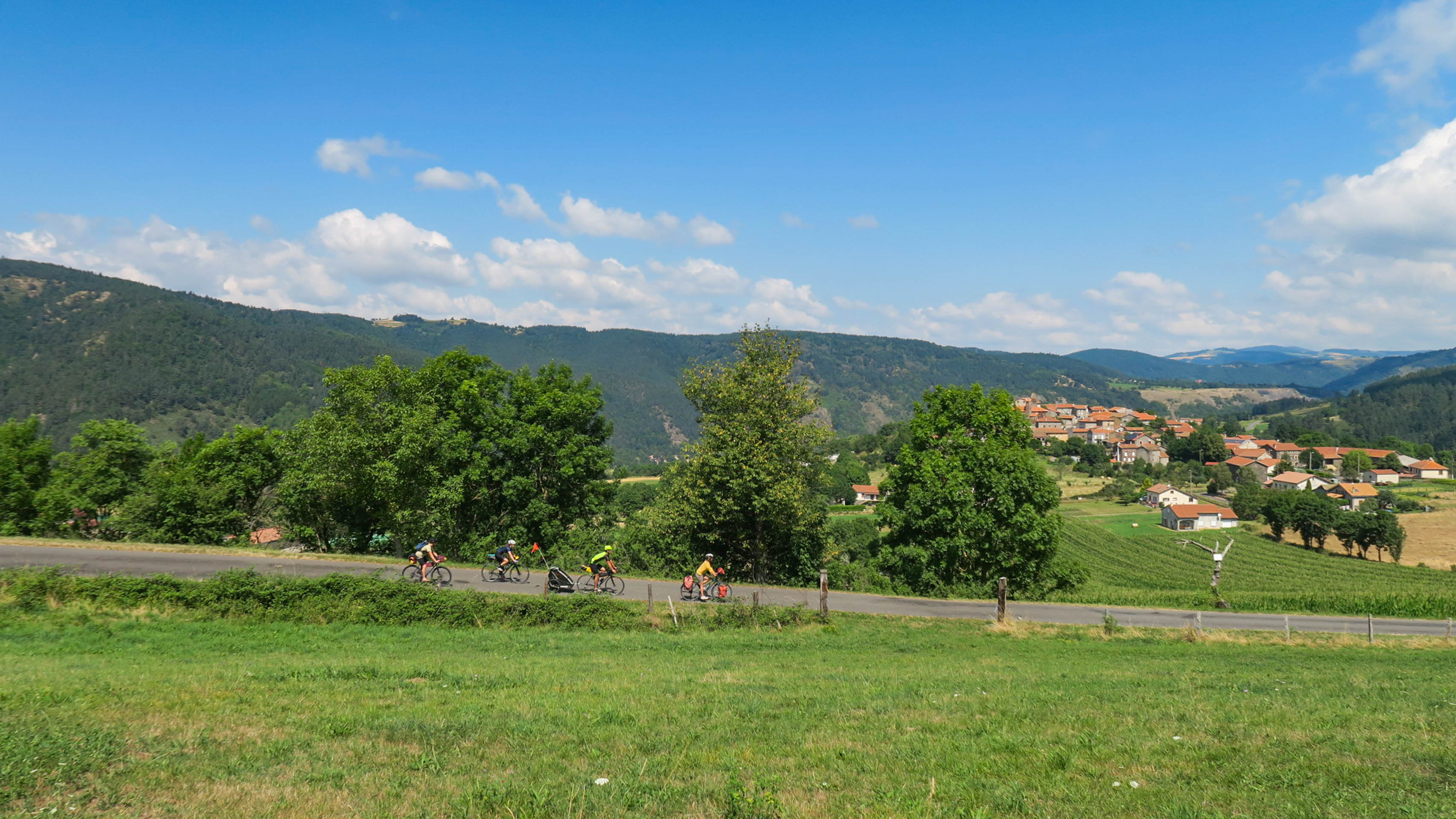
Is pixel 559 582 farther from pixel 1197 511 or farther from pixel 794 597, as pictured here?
pixel 1197 511

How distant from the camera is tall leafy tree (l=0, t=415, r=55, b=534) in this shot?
3897 cm

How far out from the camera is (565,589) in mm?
26031

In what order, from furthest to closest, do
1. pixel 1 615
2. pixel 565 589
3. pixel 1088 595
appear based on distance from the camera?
pixel 1088 595
pixel 565 589
pixel 1 615

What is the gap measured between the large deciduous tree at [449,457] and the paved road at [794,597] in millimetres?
5795

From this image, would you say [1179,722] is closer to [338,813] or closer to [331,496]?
[338,813]

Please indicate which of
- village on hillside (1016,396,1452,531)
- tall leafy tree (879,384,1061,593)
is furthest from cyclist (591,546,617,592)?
village on hillside (1016,396,1452,531)

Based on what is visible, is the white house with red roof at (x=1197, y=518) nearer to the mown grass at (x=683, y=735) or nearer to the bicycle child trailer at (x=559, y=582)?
the mown grass at (x=683, y=735)

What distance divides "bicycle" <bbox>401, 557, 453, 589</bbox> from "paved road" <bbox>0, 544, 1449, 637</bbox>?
1.25 ft

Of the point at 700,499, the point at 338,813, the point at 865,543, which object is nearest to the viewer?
the point at 338,813

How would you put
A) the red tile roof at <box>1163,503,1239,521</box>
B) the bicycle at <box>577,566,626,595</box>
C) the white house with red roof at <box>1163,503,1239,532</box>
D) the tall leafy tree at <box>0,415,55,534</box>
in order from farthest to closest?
the red tile roof at <box>1163,503,1239,521</box>
the white house with red roof at <box>1163,503,1239,532</box>
the tall leafy tree at <box>0,415,55,534</box>
the bicycle at <box>577,566,626,595</box>

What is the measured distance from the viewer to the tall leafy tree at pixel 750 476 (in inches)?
1240

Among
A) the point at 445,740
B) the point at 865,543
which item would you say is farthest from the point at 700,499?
the point at 865,543

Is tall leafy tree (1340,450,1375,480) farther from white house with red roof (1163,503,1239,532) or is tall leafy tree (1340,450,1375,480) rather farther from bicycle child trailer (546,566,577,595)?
bicycle child trailer (546,566,577,595)

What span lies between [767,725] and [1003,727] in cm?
320
